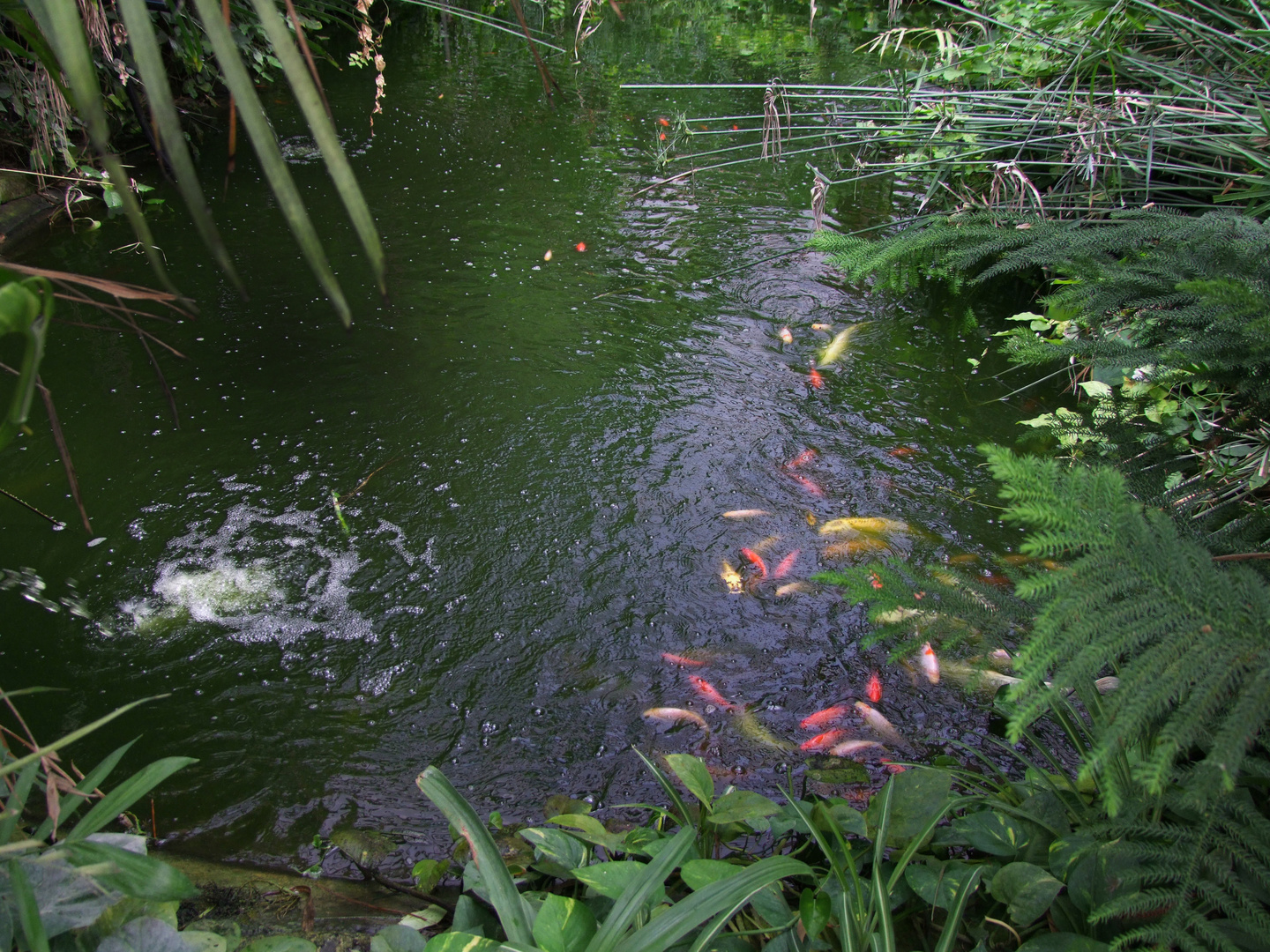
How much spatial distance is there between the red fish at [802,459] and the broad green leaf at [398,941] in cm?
246

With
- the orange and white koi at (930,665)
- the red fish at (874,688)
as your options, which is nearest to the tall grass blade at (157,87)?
the red fish at (874,688)

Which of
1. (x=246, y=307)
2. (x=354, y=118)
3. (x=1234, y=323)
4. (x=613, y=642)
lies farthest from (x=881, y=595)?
(x=354, y=118)

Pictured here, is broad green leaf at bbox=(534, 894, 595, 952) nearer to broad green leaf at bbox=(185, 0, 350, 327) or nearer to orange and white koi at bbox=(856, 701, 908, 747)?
broad green leaf at bbox=(185, 0, 350, 327)

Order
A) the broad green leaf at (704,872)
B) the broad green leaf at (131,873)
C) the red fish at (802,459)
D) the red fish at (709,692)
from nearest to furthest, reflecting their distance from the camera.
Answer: the broad green leaf at (131,873), the broad green leaf at (704,872), the red fish at (709,692), the red fish at (802,459)

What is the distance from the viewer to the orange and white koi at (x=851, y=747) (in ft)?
7.95

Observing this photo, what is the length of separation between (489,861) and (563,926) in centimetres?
17

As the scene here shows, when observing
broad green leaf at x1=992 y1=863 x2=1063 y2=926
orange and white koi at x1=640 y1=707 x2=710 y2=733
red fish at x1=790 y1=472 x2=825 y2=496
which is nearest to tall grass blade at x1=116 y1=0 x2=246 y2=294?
broad green leaf at x1=992 y1=863 x2=1063 y2=926

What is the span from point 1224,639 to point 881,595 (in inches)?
25.6

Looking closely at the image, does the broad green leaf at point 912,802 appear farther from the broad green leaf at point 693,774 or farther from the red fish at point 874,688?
the red fish at point 874,688

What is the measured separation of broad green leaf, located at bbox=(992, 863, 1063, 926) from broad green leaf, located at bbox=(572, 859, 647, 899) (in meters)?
0.69

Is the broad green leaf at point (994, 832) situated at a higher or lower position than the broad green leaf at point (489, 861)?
lower

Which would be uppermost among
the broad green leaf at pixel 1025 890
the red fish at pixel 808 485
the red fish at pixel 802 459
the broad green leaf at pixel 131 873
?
the broad green leaf at pixel 131 873

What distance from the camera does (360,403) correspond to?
381cm

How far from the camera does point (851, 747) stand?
8.00 ft
